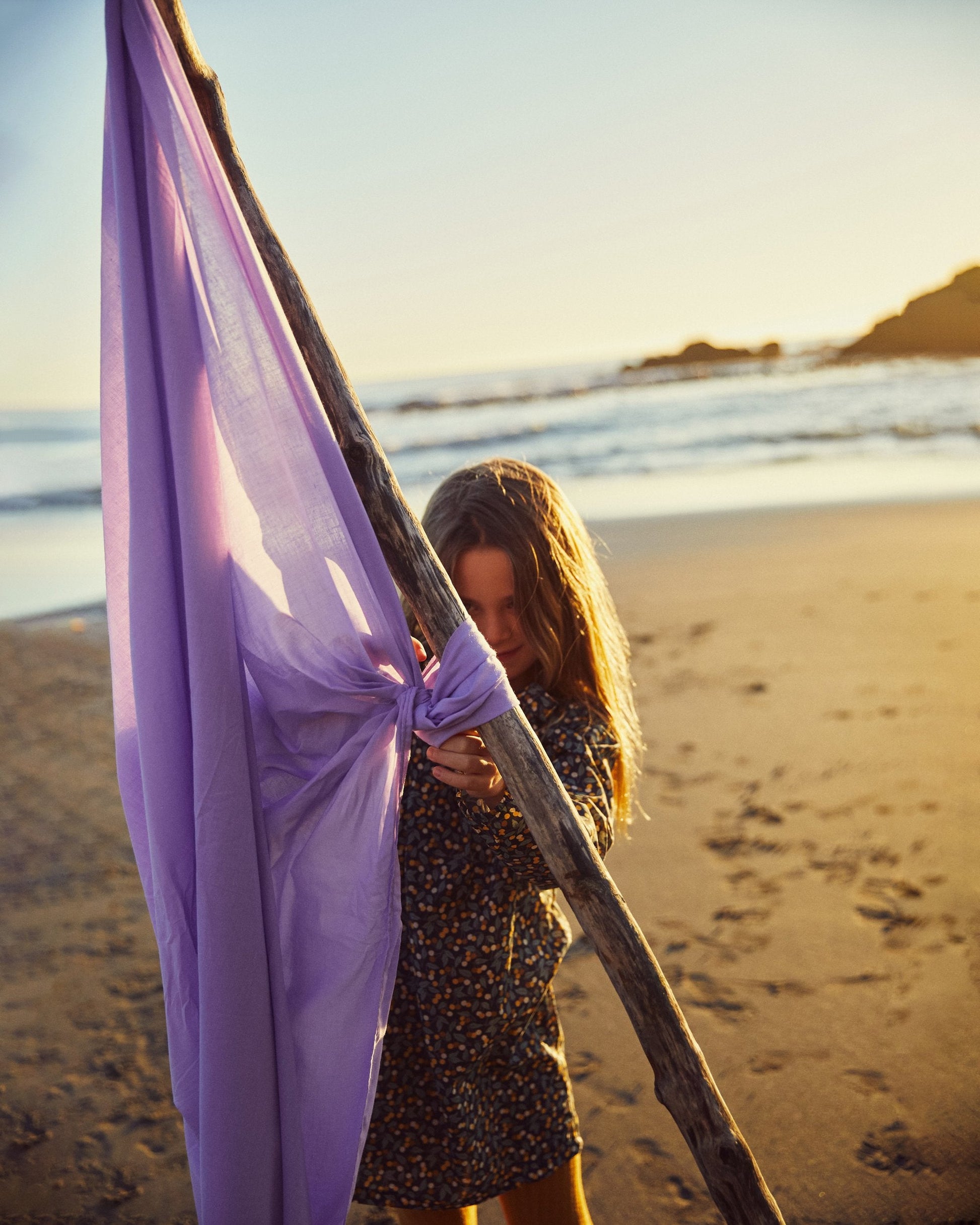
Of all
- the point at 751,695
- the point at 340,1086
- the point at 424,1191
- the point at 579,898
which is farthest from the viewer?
the point at 751,695

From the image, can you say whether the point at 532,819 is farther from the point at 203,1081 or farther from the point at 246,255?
the point at 246,255

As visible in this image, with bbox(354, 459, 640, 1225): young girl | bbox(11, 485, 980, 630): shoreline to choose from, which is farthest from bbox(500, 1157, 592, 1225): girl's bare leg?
bbox(11, 485, 980, 630): shoreline

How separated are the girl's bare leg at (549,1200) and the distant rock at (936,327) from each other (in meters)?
33.5

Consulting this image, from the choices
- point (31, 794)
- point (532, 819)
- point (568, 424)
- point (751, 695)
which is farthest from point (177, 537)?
point (568, 424)

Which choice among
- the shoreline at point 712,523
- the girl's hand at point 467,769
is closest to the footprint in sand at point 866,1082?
the girl's hand at point 467,769

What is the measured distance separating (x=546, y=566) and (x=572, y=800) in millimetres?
474

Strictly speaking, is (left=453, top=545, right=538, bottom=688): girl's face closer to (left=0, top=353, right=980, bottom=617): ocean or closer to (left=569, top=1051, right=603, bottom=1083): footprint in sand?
(left=569, top=1051, right=603, bottom=1083): footprint in sand

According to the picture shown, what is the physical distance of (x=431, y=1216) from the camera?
6.00ft

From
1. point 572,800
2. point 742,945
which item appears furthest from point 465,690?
point 742,945

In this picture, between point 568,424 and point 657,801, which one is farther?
point 568,424

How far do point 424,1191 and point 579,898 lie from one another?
2.52 feet

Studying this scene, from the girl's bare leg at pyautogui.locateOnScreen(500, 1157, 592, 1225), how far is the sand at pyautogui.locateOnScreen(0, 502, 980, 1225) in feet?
2.53

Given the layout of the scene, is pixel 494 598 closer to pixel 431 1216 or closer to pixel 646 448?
pixel 431 1216

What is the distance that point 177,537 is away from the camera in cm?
155
